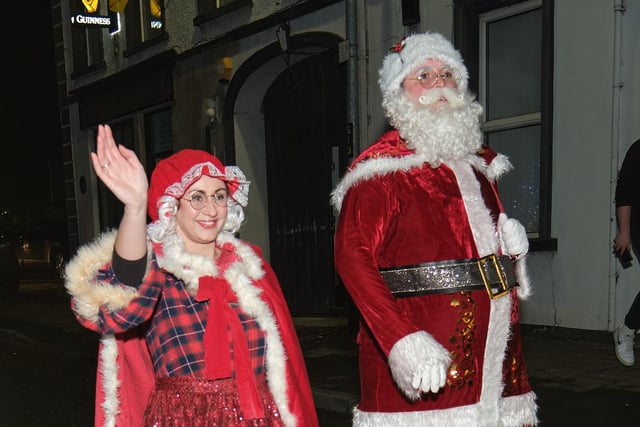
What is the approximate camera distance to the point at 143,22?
45.4ft

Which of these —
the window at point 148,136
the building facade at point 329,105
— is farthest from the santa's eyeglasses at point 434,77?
the window at point 148,136

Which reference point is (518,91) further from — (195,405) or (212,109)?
(195,405)

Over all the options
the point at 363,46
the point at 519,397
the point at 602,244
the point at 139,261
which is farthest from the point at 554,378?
the point at 363,46

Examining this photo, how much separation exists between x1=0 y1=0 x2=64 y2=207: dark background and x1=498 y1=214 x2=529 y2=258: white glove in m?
23.1

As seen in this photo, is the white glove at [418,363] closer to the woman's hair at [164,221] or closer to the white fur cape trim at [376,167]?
the white fur cape trim at [376,167]

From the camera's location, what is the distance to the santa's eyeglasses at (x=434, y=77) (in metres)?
2.90

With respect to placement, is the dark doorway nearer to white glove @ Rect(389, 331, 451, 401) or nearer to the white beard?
the white beard

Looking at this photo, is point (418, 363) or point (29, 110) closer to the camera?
point (418, 363)

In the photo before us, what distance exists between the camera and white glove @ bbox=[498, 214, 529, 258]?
2770 mm

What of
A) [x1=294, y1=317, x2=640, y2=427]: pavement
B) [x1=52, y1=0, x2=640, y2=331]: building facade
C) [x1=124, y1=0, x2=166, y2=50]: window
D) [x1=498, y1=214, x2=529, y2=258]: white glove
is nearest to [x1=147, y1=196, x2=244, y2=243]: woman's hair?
[x1=498, y1=214, x2=529, y2=258]: white glove

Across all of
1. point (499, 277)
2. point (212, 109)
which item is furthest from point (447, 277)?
point (212, 109)

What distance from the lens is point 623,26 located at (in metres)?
6.20

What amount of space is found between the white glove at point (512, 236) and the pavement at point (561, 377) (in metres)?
2.16

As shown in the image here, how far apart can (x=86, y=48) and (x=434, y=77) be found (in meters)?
14.6
